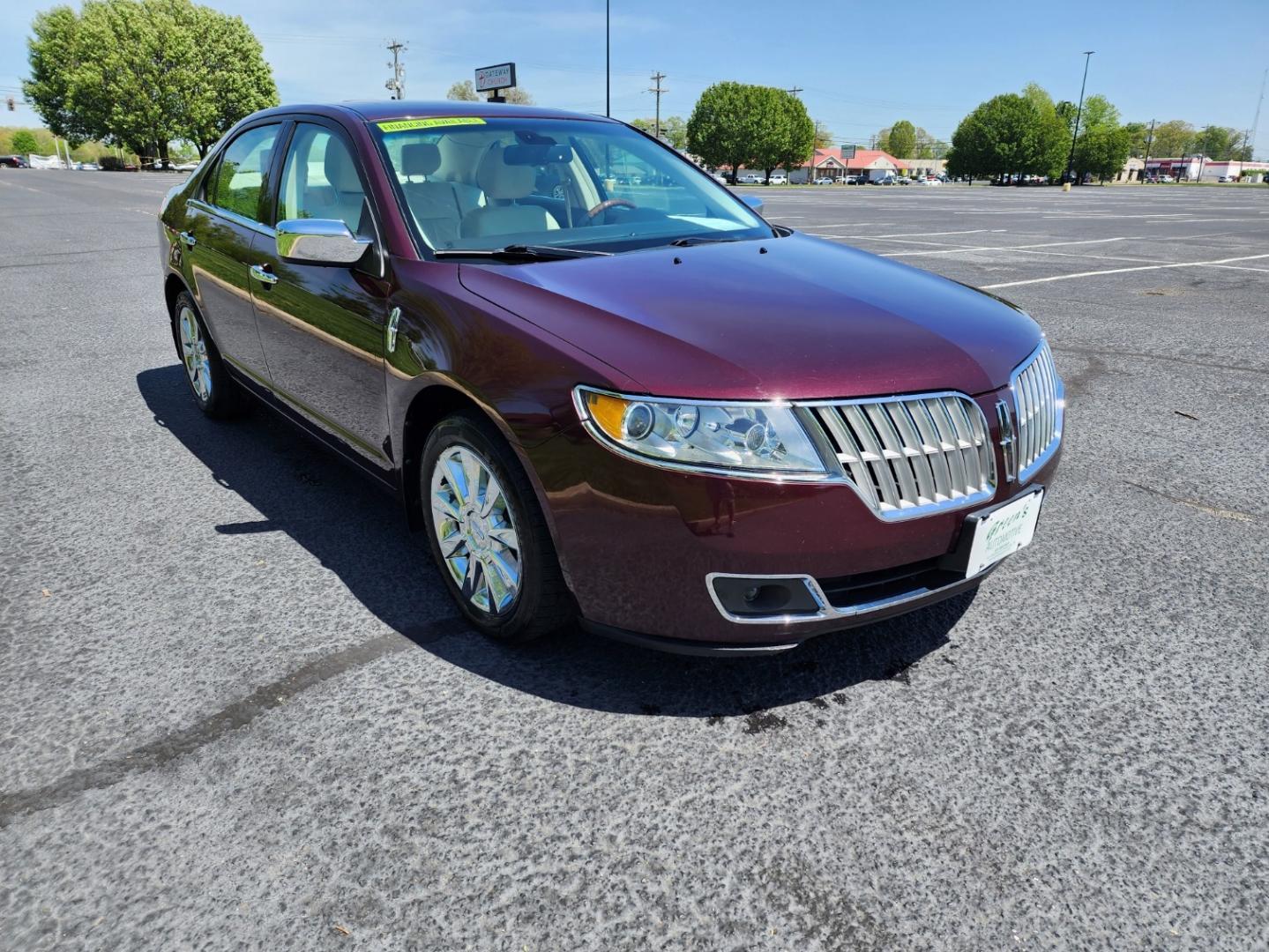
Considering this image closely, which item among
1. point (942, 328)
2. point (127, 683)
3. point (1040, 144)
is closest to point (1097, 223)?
point (942, 328)

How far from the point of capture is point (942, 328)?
2459 millimetres

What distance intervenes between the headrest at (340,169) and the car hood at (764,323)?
82 centimetres

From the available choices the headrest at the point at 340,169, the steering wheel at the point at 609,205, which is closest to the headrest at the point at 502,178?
the steering wheel at the point at 609,205

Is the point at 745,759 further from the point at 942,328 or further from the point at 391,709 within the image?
the point at 942,328

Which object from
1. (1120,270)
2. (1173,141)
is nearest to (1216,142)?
(1173,141)

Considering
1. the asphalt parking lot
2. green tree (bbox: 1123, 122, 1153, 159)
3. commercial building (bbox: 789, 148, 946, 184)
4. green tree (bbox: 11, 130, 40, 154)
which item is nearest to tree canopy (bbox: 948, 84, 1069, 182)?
commercial building (bbox: 789, 148, 946, 184)

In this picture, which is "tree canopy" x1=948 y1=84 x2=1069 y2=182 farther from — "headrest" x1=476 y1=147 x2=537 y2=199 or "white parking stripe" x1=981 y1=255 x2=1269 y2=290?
"headrest" x1=476 y1=147 x2=537 y2=199

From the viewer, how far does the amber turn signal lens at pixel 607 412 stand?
6.90ft

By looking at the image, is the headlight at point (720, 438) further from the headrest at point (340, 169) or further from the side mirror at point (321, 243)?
the headrest at point (340, 169)

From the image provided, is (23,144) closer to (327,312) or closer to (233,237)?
(233,237)

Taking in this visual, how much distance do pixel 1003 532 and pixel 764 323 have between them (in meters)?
0.83

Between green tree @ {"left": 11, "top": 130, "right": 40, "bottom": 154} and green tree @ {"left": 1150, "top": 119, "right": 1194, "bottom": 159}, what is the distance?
661ft

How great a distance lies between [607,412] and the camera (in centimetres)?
212

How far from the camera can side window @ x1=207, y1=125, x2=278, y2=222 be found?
3928mm
